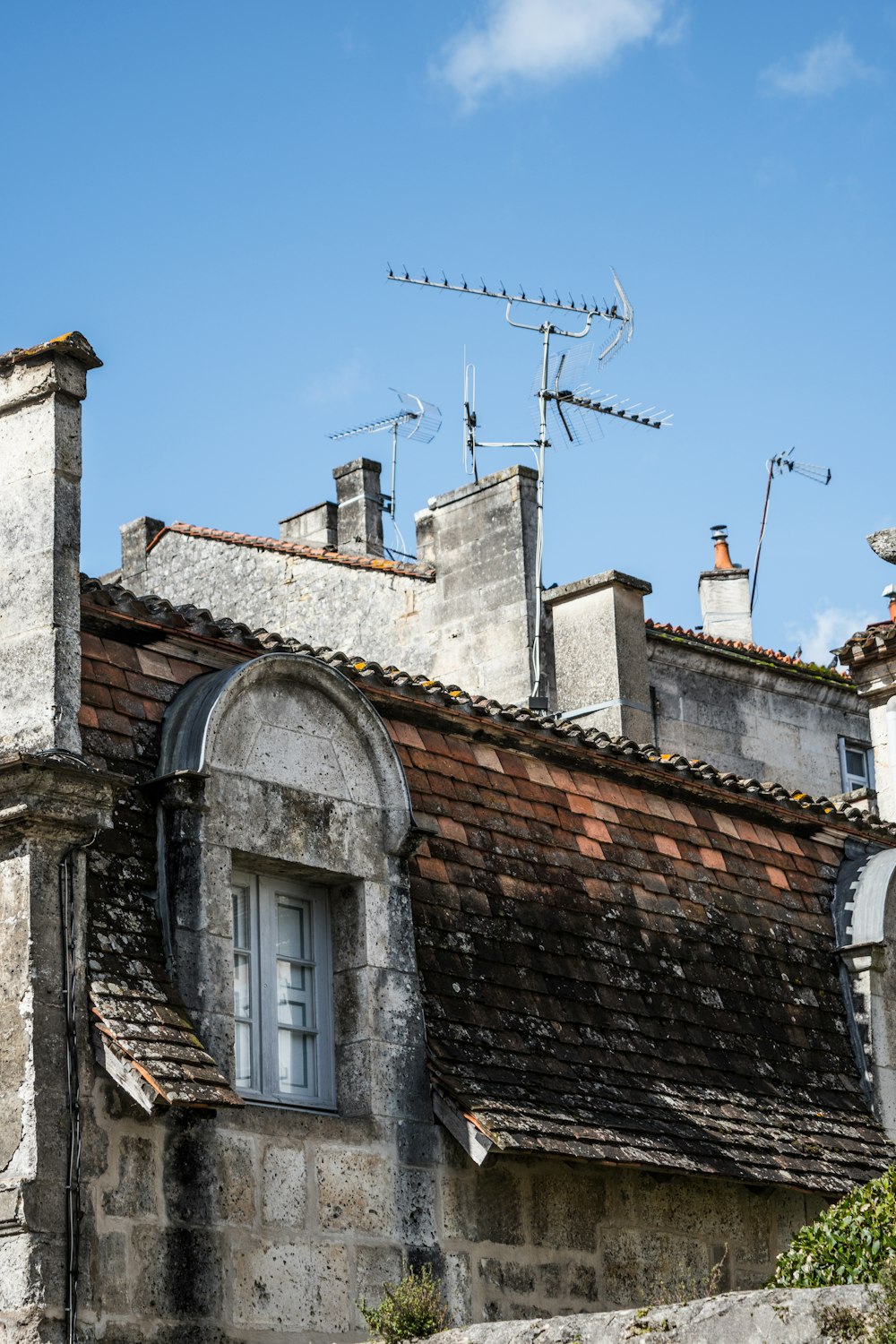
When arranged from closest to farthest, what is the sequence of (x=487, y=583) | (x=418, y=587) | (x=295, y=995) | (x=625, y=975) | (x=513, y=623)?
(x=295, y=995)
(x=625, y=975)
(x=513, y=623)
(x=487, y=583)
(x=418, y=587)

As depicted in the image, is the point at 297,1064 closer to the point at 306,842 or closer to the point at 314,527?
the point at 306,842

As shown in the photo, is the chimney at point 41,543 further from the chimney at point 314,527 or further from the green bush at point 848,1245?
the chimney at point 314,527

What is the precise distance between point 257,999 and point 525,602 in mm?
10608

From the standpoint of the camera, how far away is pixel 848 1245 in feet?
23.9

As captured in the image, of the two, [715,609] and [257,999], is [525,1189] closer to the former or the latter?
[257,999]

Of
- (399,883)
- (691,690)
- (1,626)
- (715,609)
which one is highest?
(715,609)

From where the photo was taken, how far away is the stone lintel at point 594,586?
1873 cm

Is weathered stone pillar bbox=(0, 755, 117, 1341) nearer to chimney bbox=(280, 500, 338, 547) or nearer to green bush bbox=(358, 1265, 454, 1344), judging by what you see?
green bush bbox=(358, 1265, 454, 1344)

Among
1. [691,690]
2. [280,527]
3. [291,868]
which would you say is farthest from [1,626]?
[280,527]

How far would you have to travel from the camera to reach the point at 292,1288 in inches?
336

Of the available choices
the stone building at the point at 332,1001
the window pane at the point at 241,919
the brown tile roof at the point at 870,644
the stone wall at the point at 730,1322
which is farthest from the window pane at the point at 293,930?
the brown tile roof at the point at 870,644

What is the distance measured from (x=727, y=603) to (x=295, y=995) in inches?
607

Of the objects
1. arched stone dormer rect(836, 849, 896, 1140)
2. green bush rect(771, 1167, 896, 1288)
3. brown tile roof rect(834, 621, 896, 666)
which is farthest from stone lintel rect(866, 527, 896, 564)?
brown tile roof rect(834, 621, 896, 666)

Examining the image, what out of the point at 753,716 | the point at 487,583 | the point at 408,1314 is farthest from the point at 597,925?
the point at 753,716
